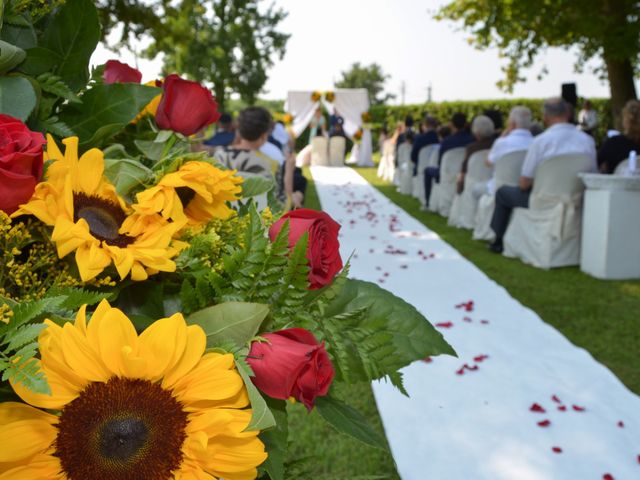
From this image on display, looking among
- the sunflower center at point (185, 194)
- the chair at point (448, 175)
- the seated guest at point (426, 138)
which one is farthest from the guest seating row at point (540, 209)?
the sunflower center at point (185, 194)

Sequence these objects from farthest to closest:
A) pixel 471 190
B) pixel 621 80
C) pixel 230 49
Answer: pixel 230 49 < pixel 621 80 < pixel 471 190

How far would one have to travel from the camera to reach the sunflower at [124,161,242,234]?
2.40 ft

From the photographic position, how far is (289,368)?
2.04 ft

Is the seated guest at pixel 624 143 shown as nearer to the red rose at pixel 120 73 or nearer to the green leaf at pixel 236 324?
the red rose at pixel 120 73

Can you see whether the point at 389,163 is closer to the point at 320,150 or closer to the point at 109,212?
the point at 320,150

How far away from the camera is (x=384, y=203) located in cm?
1409

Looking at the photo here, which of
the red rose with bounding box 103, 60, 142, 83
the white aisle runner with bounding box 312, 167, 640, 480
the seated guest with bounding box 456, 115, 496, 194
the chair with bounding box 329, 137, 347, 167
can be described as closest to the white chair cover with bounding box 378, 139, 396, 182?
the chair with bounding box 329, 137, 347, 167

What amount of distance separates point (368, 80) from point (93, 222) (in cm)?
8436

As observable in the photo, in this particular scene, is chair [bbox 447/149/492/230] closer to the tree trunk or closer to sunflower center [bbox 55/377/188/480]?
sunflower center [bbox 55/377/188/480]

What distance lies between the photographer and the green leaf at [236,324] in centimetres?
65

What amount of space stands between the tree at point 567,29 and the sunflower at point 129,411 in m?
18.9

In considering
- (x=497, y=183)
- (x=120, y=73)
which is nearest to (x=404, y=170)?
(x=497, y=183)

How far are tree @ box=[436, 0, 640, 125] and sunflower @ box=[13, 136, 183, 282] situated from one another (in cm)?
1879

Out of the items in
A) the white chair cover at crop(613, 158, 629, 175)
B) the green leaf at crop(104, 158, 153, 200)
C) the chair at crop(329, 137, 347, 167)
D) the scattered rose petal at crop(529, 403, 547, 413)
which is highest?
the green leaf at crop(104, 158, 153, 200)
